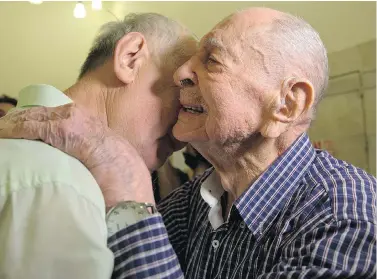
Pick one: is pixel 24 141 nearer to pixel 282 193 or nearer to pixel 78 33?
pixel 282 193

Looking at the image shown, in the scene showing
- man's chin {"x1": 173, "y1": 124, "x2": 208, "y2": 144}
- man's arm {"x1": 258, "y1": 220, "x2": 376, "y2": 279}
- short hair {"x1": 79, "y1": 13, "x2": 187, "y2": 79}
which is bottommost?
man's arm {"x1": 258, "y1": 220, "x2": 376, "y2": 279}

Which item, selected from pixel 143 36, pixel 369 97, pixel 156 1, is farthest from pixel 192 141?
pixel 156 1

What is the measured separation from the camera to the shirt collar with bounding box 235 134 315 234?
94 centimetres

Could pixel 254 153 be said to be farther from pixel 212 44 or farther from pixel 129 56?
pixel 129 56

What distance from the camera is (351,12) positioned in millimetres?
2373

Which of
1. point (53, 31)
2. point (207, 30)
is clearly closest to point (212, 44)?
point (207, 30)

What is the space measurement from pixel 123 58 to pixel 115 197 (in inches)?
15.9

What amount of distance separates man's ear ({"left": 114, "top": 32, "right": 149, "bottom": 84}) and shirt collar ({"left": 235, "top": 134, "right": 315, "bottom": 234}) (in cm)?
39

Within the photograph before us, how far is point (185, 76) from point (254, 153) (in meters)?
0.24

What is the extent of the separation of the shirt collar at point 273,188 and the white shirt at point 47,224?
1.18 ft

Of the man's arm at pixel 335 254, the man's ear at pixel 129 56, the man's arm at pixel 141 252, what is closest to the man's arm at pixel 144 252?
the man's arm at pixel 141 252

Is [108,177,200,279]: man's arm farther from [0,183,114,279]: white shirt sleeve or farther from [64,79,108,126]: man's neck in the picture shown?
[64,79,108,126]: man's neck

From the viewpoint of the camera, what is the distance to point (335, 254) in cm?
74

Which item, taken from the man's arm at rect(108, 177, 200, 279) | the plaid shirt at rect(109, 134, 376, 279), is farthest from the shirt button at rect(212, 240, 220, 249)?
the man's arm at rect(108, 177, 200, 279)
